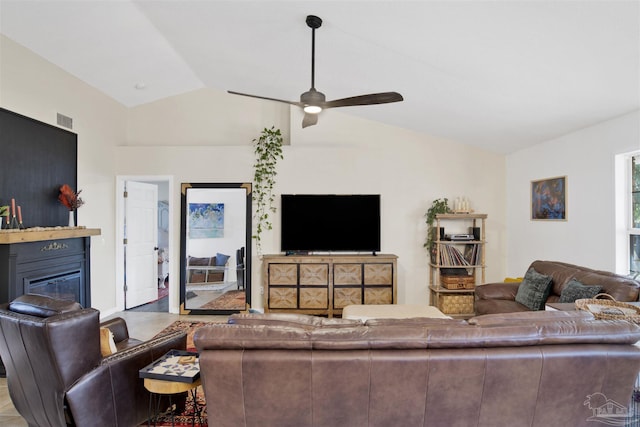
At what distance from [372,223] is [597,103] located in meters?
2.83

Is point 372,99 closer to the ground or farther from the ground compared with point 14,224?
farther from the ground

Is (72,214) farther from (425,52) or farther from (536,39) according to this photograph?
(536,39)

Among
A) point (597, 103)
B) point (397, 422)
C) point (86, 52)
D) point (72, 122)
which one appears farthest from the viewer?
point (72, 122)

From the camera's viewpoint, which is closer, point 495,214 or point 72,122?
point 72,122

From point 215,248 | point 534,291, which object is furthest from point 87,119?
point 534,291

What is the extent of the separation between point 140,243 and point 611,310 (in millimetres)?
5767

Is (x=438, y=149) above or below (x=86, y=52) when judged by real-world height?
below

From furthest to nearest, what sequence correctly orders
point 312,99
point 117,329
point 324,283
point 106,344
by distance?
point 324,283, point 312,99, point 117,329, point 106,344

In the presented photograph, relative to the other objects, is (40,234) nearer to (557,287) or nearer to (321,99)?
(321,99)

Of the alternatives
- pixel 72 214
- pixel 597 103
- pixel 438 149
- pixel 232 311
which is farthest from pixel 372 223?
pixel 72 214

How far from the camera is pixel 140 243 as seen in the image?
5406 millimetres

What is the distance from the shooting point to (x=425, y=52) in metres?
2.94

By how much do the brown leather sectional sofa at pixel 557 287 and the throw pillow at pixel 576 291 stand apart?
0.07 meters

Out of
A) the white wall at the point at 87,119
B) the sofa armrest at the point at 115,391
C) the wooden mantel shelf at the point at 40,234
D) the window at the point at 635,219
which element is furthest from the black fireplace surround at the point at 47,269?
the window at the point at 635,219
